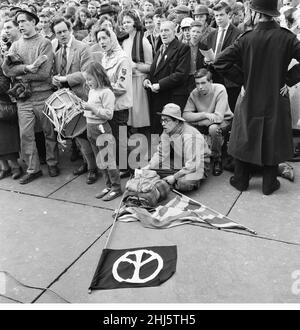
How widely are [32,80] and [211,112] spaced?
2.34m

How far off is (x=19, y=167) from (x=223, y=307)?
3.87m

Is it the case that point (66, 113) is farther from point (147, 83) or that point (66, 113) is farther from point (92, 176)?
point (147, 83)

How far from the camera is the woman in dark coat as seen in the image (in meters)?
5.38

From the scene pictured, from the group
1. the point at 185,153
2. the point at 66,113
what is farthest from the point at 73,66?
the point at 185,153

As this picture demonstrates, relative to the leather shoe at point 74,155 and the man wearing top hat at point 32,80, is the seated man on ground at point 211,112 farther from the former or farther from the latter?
the man wearing top hat at point 32,80

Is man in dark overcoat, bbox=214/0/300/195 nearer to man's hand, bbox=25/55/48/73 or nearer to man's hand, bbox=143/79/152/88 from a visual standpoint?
man's hand, bbox=143/79/152/88

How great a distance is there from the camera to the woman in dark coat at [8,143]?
5.38 meters

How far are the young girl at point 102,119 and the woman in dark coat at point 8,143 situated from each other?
1.27 meters

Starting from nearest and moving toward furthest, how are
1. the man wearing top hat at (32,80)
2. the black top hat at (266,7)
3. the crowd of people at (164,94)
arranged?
the black top hat at (266,7) < the crowd of people at (164,94) < the man wearing top hat at (32,80)

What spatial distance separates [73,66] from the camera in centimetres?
529

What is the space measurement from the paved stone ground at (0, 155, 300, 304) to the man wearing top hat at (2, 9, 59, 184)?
0.50 metres

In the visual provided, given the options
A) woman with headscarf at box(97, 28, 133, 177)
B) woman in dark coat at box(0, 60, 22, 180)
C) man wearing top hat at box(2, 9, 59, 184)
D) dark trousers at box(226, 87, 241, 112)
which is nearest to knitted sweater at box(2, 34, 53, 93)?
man wearing top hat at box(2, 9, 59, 184)

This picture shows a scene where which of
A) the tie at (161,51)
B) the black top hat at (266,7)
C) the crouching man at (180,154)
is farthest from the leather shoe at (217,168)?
the black top hat at (266,7)

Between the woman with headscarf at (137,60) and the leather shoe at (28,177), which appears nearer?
the leather shoe at (28,177)
